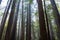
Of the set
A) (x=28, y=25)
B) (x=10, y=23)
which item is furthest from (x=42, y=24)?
(x=10, y=23)

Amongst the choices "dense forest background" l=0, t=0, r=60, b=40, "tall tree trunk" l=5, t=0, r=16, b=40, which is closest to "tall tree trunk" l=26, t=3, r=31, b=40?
"dense forest background" l=0, t=0, r=60, b=40

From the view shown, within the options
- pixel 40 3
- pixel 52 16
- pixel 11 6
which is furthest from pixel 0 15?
pixel 52 16

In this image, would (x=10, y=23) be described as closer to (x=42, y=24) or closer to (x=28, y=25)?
(x=28, y=25)

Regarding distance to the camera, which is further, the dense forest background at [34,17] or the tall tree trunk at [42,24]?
the dense forest background at [34,17]

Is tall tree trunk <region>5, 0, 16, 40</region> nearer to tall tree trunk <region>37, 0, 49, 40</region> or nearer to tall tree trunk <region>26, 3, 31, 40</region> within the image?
tall tree trunk <region>26, 3, 31, 40</region>

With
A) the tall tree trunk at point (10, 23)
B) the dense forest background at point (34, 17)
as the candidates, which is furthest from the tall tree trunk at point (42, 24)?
the tall tree trunk at point (10, 23)

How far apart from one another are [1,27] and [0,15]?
238 mm

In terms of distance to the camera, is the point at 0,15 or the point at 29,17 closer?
the point at 29,17

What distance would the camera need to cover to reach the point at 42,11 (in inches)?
49.8

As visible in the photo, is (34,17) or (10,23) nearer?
(10,23)

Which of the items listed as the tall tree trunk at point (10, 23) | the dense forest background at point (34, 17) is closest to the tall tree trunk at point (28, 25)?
the dense forest background at point (34, 17)

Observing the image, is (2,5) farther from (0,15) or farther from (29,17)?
(29,17)

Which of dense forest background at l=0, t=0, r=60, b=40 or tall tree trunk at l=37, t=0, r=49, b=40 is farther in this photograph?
dense forest background at l=0, t=0, r=60, b=40

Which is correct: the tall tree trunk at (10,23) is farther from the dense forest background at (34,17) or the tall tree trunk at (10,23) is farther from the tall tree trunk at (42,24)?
the tall tree trunk at (42,24)
